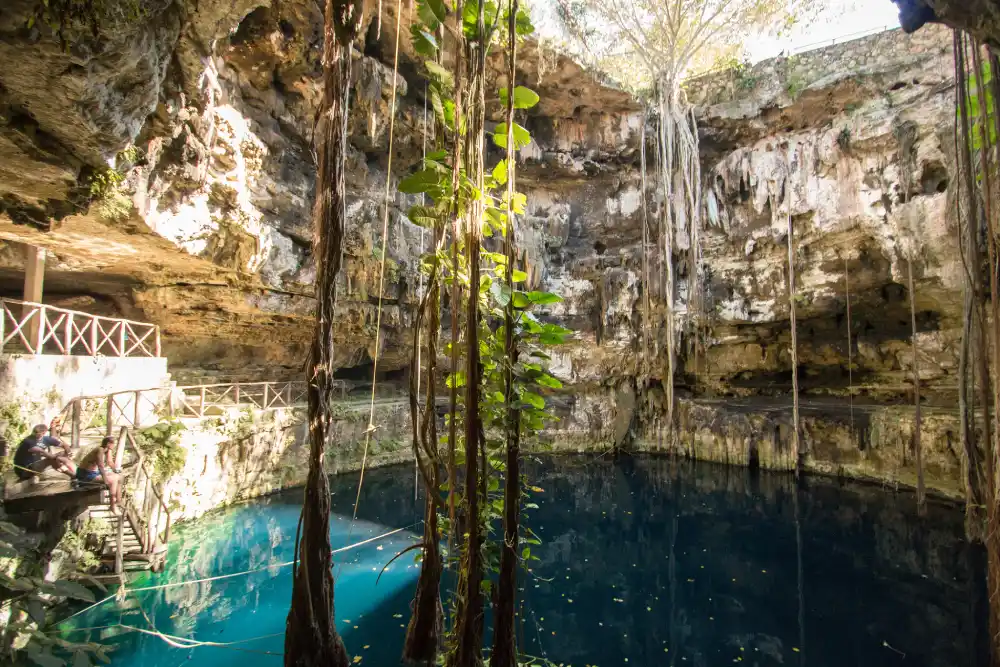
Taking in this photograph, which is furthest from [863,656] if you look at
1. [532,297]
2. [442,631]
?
[532,297]

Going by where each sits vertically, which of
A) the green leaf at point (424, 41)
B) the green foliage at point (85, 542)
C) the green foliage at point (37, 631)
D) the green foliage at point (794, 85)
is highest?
the green foliage at point (794, 85)

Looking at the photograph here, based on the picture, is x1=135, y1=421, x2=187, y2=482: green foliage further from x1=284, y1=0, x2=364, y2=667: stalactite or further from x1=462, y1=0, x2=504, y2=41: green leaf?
x1=462, y1=0, x2=504, y2=41: green leaf

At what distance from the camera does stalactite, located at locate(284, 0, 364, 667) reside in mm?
2562

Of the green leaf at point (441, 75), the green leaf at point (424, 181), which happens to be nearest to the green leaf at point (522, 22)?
the green leaf at point (441, 75)

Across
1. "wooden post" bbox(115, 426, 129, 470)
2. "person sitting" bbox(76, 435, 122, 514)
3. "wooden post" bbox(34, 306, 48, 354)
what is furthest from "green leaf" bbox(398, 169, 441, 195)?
"wooden post" bbox(34, 306, 48, 354)

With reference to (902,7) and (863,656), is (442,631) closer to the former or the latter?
(863,656)

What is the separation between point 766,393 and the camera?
13.4m

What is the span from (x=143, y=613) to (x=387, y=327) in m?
8.41

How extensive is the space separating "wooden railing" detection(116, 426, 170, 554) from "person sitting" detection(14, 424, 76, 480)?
2.71ft

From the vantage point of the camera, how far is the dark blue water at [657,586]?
4.32 meters

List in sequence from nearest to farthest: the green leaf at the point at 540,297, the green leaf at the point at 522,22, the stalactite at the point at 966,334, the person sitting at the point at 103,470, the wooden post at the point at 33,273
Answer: the green leaf at the point at 540,297 → the green leaf at the point at 522,22 → the stalactite at the point at 966,334 → the person sitting at the point at 103,470 → the wooden post at the point at 33,273

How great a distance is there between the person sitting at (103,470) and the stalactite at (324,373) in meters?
3.35

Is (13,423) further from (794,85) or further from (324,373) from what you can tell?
(794,85)

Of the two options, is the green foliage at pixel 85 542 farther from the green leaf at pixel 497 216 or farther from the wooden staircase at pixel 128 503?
the green leaf at pixel 497 216
